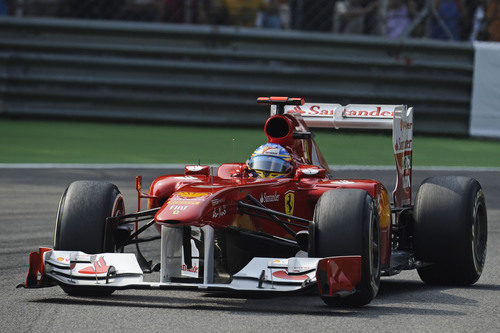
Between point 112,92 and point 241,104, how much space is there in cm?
205

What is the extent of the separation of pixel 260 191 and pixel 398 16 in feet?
37.8

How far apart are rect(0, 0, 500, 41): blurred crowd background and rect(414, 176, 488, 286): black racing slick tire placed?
393 inches

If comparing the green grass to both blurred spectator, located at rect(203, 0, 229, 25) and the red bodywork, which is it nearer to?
blurred spectator, located at rect(203, 0, 229, 25)

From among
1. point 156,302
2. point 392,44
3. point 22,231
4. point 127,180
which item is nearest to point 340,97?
point 392,44

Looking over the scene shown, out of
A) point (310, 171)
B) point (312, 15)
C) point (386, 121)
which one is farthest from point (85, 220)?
point (312, 15)

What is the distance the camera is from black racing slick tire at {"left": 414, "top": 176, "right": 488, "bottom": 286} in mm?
8211

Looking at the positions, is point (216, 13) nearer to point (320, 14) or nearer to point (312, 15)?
point (312, 15)

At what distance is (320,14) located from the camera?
Result: 18594 millimetres

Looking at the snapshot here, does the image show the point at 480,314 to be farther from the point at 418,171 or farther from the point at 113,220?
the point at 418,171

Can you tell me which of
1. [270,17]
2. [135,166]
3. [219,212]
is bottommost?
[135,166]

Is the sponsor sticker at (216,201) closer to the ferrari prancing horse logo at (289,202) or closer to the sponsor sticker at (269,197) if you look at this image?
the sponsor sticker at (269,197)

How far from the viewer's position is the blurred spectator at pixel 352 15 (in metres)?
18.4

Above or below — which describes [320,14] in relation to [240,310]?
above

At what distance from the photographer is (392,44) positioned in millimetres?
18312
